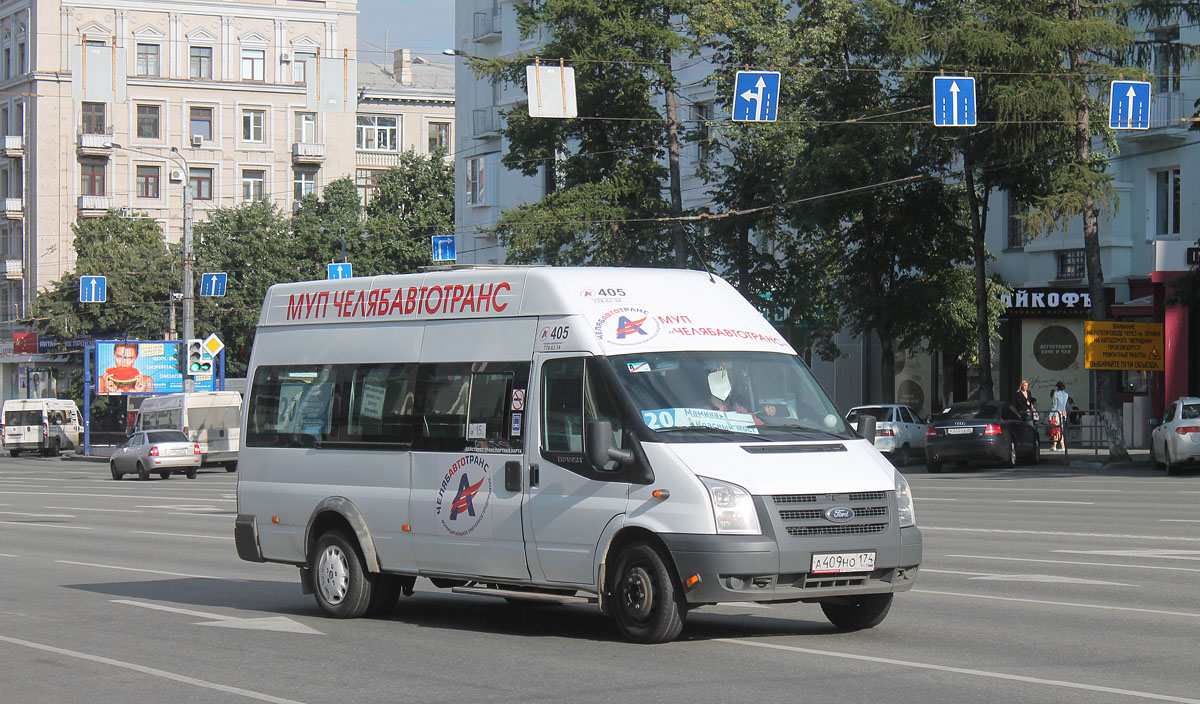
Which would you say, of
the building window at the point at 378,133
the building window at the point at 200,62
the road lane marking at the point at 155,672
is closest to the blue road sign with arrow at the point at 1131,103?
the road lane marking at the point at 155,672

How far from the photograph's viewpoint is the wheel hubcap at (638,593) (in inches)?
403

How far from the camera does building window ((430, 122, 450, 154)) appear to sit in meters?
101

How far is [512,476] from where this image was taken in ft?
36.8

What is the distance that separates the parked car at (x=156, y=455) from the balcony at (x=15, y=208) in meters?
48.7

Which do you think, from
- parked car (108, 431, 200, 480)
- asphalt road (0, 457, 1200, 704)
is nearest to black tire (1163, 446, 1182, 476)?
asphalt road (0, 457, 1200, 704)

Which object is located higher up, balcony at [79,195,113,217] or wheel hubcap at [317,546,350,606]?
balcony at [79,195,113,217]

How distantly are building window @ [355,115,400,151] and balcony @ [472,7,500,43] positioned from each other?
35751 millimetres

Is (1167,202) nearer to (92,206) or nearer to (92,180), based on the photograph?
(92,206)

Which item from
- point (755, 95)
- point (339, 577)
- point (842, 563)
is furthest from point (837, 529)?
point (755, 95)

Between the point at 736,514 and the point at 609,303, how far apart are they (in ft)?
6.52

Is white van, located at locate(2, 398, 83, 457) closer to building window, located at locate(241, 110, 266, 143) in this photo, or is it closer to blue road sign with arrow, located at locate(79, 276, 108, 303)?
blue road sign with arrow, located at locate(79, 276, 108, 303)

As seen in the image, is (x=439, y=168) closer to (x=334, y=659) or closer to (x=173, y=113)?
(x=173, y=113)

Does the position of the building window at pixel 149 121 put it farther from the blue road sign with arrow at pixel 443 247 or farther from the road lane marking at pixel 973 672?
the road lane marking at pixel 973 672

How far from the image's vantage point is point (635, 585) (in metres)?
10.3
